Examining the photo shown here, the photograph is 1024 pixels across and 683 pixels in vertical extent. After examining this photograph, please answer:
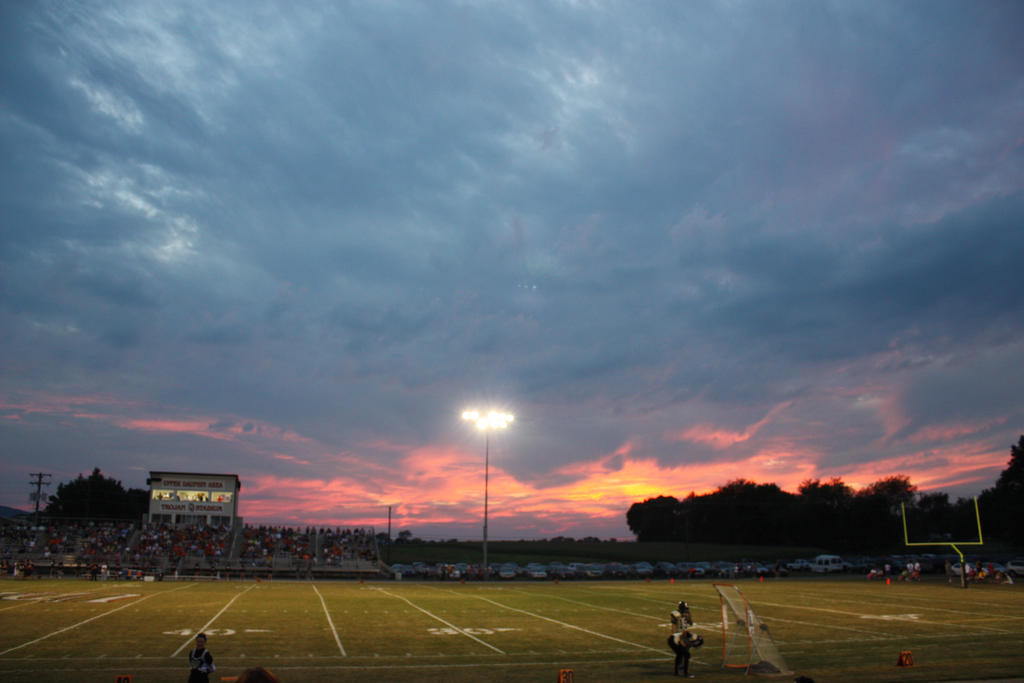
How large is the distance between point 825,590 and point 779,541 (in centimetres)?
8801

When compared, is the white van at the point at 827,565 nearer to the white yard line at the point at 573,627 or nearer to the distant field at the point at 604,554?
the distant field at the point at 604,554

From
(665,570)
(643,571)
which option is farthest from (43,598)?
(665,570)

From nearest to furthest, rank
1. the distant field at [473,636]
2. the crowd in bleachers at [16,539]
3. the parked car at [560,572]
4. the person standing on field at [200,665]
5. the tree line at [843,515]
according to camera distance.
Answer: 1. the person standing on field at [200,665]
2. the distant field at [473,636]
3. the crowd in bleachers at [16,539]
4. the parked car at [560,572]
5. the tree line at [843,515]

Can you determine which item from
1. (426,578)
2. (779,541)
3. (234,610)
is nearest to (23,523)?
(426,578)

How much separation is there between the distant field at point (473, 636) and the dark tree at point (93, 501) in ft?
286

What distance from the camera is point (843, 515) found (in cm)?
11244

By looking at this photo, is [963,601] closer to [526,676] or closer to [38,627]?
[526,676]

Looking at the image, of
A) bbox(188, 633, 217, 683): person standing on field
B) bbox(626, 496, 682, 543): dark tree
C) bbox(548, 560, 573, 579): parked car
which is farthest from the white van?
bbox(626, 496, 682, 543): dark tree

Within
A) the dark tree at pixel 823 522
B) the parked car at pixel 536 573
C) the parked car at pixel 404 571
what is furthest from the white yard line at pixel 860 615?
the dark tree at pixel 823 522

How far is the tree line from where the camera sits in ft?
263

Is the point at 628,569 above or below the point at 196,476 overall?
below

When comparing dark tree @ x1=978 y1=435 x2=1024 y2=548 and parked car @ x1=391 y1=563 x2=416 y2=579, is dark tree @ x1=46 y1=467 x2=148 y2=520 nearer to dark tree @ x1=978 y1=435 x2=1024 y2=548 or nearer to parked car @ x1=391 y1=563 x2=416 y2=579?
parked car @ x1=391 y1=563 x2=416 y2=579

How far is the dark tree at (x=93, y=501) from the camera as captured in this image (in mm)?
110500

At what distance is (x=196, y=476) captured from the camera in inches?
2704
